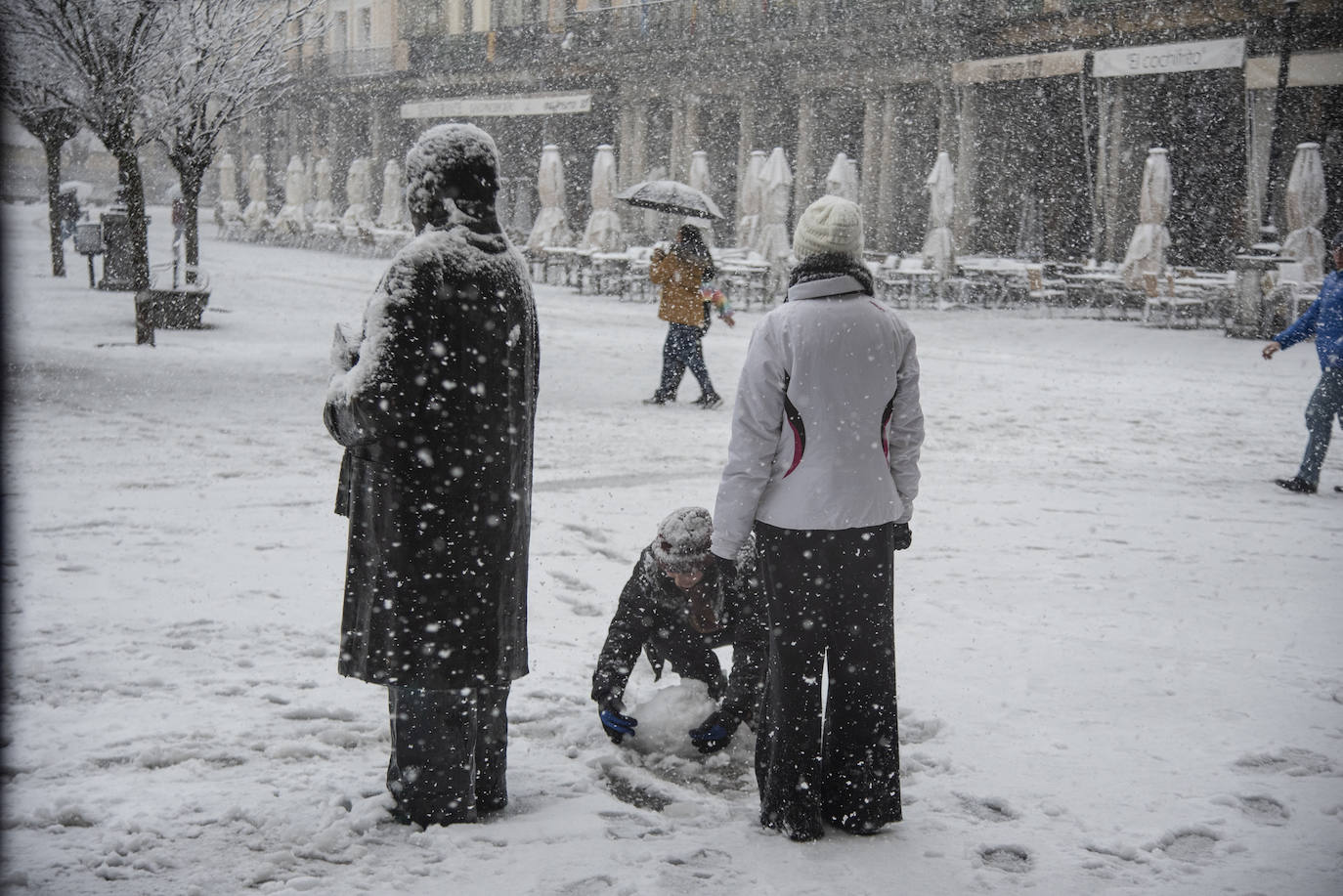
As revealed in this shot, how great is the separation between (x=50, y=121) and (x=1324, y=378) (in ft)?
51.3

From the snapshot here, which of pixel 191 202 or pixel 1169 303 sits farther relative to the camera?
pixel 1169 303

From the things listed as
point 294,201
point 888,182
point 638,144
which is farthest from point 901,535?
point 294,201

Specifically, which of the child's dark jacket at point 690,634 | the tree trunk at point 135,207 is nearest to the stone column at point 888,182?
the tree trunk at point 135,207

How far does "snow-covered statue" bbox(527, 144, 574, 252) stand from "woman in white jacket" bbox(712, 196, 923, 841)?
2450 cm

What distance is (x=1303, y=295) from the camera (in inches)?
678

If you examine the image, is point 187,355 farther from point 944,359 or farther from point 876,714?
point 876,714

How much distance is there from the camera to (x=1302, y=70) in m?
20.4

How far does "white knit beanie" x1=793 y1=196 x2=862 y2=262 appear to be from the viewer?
10.1 feet

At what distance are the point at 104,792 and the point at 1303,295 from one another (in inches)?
703

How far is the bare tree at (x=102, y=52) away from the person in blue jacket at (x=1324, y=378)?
10.2 metres

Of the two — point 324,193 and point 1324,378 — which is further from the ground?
point 324,193

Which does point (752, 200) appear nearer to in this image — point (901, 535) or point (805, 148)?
point (805, 148)

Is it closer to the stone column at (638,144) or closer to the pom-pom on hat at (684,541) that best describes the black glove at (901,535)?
the pom-pom on hat at (684,541)

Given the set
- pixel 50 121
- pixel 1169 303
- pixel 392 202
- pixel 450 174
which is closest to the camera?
pixel 450 174
